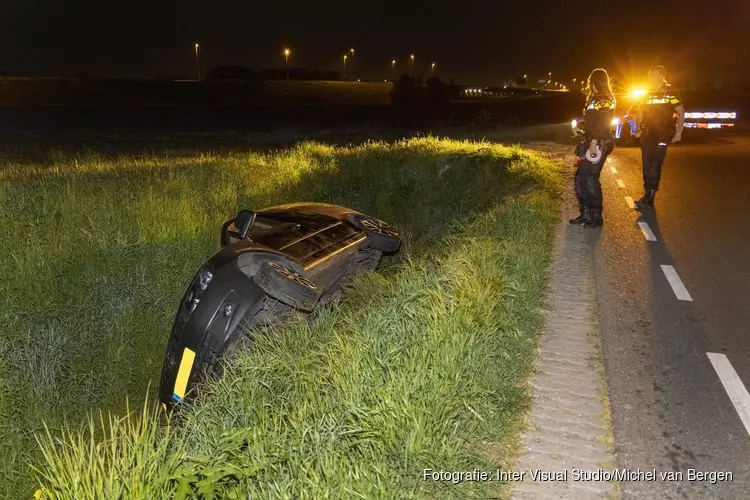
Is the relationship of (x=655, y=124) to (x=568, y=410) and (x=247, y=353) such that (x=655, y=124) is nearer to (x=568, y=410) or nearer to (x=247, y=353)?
(x=568, y=410)

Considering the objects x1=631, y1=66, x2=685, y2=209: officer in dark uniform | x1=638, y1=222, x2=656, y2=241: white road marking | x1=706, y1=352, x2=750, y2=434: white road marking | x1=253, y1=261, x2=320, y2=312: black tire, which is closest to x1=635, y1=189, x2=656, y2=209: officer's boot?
x1=631, y1=66, x2=685, y2=209: officer in dark uniform

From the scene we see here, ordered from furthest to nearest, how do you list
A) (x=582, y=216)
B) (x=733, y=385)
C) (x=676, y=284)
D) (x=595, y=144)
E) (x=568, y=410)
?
1. (x=582, y=216)
2. (x=595, y=144)
3. (x=676, y=284)
4. (x=733, y=385)
5. (x=568, y=410)

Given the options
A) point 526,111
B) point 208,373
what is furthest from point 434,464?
point 526,111

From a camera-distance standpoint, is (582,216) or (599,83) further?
(582,216)

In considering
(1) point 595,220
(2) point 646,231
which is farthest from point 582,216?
(2) point 646,231

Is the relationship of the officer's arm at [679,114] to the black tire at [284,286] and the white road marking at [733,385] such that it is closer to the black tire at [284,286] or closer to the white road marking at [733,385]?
the white road marking at [733,385]

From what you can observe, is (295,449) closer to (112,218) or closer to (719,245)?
(112,218)

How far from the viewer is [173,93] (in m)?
69.9

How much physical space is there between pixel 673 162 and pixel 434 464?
14.6 metres

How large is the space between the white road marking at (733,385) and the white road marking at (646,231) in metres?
3.54

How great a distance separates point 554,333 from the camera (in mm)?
4406

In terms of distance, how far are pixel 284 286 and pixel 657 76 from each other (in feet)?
26.4

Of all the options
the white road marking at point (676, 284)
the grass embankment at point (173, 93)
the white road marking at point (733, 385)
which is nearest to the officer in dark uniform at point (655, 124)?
the white road marking at point (676, 284)

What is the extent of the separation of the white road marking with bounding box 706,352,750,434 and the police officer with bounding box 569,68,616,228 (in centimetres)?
399
